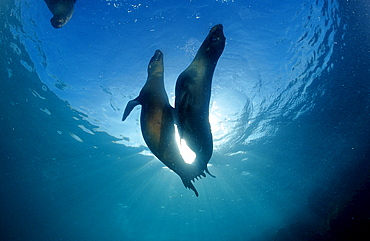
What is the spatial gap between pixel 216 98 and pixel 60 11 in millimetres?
8912

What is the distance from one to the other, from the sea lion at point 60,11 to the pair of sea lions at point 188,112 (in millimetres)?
1354

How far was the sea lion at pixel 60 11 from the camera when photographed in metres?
2.50

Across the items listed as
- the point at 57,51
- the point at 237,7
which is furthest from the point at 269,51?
the point at 57,51

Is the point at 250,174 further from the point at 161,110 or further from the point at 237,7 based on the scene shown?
the point at 161,110

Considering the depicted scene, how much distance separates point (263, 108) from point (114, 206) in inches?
1309

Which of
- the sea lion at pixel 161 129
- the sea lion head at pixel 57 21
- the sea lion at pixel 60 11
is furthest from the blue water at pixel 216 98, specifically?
the sea lion at pixel 161 129

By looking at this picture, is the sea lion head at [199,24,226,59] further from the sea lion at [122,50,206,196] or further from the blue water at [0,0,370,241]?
the blue water at [0,0,370,241]

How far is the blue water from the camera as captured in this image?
7371 mm

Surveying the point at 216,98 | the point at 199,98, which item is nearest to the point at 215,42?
the point at 199,98

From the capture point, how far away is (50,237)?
6203cm

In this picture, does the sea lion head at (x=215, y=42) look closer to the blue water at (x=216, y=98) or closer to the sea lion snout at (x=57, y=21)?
the sea lion snout at (x=57, y=21)

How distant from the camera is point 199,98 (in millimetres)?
2201

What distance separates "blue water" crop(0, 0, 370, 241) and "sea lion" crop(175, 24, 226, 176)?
17.3ft

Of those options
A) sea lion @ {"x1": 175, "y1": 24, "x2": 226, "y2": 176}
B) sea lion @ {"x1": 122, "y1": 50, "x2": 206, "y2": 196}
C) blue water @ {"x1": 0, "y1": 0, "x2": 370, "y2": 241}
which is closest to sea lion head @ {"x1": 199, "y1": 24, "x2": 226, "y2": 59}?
sea lion @ {"x1": 175, "y1": 24, "x2": 226, "y2": 176}
